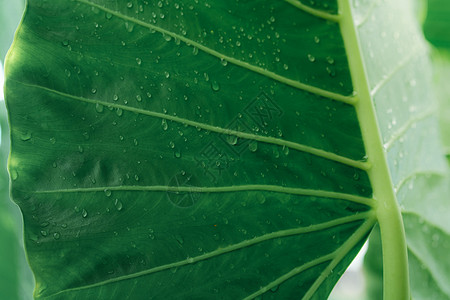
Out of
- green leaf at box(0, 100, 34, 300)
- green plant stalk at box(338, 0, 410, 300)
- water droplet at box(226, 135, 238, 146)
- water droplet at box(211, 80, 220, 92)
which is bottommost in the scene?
green leaf at box(0, 100, 34, 300)

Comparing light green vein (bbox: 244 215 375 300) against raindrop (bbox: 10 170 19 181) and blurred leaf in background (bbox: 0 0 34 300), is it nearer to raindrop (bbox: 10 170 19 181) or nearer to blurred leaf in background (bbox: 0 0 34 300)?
raindrop (bbox: 10 170 19 181)

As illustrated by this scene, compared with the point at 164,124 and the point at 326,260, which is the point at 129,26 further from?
the point at 326,260

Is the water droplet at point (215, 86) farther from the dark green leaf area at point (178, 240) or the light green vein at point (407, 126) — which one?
the light green vein at point (407, 126)

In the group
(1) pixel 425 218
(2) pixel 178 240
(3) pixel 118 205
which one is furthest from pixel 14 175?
(1) pixel 425 218

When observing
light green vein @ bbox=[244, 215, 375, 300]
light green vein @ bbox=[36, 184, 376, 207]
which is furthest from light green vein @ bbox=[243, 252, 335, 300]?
light green vein @ bbox=[36, 184, 376, 207]

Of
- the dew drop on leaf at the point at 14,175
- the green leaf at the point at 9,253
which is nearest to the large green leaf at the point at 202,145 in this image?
the dew drop on leaf at the point at 14,175

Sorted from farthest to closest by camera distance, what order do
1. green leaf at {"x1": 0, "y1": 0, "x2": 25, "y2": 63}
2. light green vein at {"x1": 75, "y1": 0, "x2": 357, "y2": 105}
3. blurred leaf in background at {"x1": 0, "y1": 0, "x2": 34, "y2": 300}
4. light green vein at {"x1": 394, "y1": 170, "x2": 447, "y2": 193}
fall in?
blurred leaf in background at {"x1": 0, "y1": 0, "x2": 34, "y2": 300}, green leaf at {"x1": 0, "y1": 0, "x2": 25, "y2": 63}, light green vein at {"x1": 394, "y1": 170, "x2": 447, "y2": 193}, light green vein at {"x1": 75, "y1": 0, "x2": 357, "y2": 105}

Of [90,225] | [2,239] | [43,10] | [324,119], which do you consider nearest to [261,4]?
[324,119]
